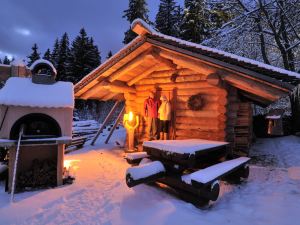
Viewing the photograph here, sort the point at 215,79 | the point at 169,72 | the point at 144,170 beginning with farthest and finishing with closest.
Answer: the point at 169,72
the point at 215,79
the point at 144,170

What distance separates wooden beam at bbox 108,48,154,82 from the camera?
325 inches

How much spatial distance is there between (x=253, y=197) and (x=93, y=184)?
384 cm

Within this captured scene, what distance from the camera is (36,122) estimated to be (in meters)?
5.95

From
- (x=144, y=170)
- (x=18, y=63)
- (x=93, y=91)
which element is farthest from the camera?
(x=93, y=91)

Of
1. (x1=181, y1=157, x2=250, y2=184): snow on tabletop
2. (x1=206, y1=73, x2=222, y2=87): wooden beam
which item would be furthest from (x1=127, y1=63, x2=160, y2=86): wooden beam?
(x1=181, y1=157, x2=250, y2=184): snow on tabletop

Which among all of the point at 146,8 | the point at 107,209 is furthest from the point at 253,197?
the point at 146,8

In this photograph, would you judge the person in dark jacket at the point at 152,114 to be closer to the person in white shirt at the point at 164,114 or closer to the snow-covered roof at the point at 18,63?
the person in white shirt at the point at 164,114

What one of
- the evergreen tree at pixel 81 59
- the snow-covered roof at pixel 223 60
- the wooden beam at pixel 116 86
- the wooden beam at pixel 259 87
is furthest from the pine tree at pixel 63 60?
the wooden beam at pixel 259 87

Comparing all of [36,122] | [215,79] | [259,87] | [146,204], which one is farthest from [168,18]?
[146,204]

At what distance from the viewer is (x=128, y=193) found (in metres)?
5.39

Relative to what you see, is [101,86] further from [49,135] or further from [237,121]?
[237,121]

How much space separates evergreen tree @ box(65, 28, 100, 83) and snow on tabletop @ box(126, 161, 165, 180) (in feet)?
96.3

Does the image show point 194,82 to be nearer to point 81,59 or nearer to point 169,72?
point 169,72

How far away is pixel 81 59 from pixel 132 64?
2618cm
